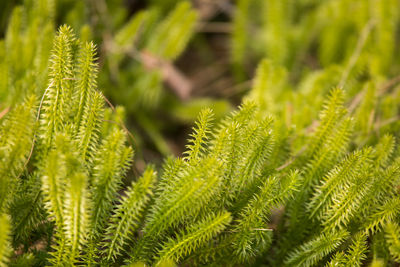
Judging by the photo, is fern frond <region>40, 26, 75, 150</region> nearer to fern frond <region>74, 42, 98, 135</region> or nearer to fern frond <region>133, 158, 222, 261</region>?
fern frond <region>74, 42, 98, 135</region>

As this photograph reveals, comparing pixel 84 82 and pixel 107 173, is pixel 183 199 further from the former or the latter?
pixel 84 82

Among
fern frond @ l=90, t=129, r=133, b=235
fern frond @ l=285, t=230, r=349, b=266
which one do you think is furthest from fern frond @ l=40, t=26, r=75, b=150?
fern frond @ l=285, t=230, r=349, b=266

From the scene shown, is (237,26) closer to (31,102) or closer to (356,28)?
(356,28)

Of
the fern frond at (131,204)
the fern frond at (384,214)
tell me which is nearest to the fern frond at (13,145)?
the fern frond at (131,204)

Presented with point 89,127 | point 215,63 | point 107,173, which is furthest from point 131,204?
point 215,63

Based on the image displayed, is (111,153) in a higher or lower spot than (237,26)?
lower

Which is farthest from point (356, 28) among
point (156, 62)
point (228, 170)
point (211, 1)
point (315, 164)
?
point (228, 170)

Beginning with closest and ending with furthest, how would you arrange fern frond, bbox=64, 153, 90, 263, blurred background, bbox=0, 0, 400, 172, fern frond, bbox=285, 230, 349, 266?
fern frond, bbox=64, 153, 90, 263
fern frond, bbox=285, 230, 349, 266
blurred background, bbox=0, 0, 400, 172

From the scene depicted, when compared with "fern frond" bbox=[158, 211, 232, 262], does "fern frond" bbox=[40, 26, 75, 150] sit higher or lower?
higher

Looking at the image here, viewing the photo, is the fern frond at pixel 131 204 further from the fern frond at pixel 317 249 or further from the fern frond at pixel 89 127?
the fern frond at pixel 317 249
